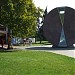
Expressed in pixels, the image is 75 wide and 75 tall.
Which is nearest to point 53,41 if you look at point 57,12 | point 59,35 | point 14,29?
point 59,35

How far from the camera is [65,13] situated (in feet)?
157

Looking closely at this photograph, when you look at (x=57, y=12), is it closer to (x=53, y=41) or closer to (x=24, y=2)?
(x=53, y=41)

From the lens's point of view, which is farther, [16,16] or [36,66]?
[16,16]

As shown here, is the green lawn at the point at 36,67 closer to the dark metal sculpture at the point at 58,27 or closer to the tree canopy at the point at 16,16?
the tree canopy at the point at 16,16

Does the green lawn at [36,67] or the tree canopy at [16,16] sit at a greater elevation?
the tree canopy at [16,16]

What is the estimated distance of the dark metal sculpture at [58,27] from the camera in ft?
156

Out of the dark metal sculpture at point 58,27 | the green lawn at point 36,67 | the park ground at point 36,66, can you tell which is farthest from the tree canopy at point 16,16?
the green lawn at point 36,67

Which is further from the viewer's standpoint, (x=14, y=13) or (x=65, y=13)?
(x=65, y=13)

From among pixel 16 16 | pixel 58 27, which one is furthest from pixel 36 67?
pixel 58 27

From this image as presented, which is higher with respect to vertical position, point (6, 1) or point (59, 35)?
point (6, 1)

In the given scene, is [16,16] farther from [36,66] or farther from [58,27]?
[36,66]

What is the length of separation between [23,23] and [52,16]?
1268cm

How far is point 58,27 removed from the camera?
157ft

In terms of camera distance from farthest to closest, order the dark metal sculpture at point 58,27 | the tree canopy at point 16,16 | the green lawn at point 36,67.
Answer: the dark metal sculpture at point 58,27 < the tree canopy at point 16,16 < the green lawn at point 36,67
